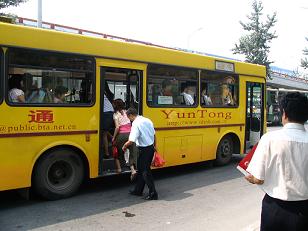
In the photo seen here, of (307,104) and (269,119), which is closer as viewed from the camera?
(307,104)

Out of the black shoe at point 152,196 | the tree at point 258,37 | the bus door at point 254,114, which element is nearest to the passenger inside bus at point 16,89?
the black shoe at point 152,196

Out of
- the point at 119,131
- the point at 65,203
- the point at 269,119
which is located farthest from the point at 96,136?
the point at 269,119

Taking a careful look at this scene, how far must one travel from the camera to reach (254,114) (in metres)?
12.4

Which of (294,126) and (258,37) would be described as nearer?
(294,126)

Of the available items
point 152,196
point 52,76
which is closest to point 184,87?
point 152,196

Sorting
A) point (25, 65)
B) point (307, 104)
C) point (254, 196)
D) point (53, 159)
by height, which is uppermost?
point (25, 65)

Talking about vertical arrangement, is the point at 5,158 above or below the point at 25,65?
below

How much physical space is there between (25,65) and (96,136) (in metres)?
1.82

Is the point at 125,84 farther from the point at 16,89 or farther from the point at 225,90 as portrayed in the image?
the point at 225,90

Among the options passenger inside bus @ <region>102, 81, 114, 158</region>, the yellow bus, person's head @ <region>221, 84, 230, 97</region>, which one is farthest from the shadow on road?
person's head @ <region>221, 84, 230, 97</region>

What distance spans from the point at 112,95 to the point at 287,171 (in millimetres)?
6276

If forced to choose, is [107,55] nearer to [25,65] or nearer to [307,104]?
[25,65]

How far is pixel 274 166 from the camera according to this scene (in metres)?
3.08

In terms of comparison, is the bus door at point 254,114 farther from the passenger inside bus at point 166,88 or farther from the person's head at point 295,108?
the person's head at point 295,108
